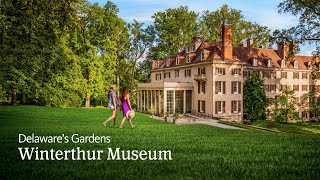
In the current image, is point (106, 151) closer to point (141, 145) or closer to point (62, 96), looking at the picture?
point (141, 145)

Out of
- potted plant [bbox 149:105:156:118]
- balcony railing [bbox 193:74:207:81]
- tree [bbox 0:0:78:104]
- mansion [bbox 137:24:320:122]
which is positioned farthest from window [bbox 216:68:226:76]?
tree [bbox 0:0:78:104]

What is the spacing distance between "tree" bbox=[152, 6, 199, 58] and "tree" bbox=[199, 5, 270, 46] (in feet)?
7.40

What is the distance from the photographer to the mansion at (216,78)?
4078cm

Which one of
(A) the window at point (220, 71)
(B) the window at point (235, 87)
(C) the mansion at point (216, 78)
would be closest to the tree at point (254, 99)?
(C) the mansion at point (216, 78)

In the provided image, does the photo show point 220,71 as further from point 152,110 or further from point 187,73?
point 152,110

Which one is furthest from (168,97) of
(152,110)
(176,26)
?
(176,26)

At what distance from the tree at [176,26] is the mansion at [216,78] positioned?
3652 millimetres

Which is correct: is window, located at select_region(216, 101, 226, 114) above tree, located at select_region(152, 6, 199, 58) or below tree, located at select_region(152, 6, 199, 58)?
below

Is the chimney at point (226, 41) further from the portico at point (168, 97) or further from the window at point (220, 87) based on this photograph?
the portico at point (168, 97)

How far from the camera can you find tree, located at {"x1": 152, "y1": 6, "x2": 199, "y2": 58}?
53375mm

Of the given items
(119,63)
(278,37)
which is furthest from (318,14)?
(119,63)

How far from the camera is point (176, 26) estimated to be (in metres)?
52.9

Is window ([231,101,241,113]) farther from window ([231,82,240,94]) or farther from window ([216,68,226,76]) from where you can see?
window ([216,68,226,76])

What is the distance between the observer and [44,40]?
30.6m
